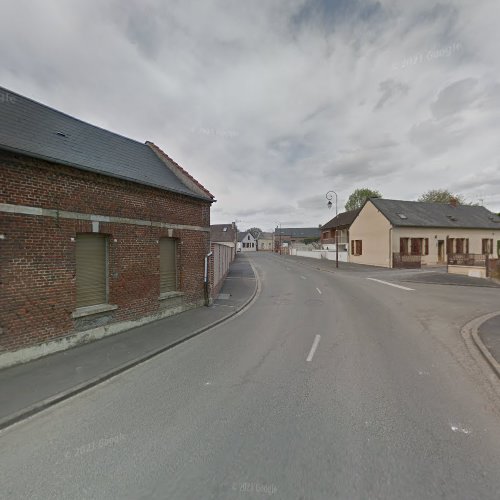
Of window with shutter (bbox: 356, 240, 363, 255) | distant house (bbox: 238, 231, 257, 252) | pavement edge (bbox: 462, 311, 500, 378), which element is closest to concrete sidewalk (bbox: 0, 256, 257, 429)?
pavement edge (bbox: 462, 311, 500, 378)

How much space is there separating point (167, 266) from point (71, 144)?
4574 millimetres

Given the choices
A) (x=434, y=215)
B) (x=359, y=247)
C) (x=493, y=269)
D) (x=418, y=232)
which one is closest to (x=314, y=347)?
(x=493, y=269)

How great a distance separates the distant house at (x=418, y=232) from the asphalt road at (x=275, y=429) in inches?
885

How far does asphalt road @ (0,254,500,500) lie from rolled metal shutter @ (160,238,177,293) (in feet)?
11.3

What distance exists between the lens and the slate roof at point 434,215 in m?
28.0

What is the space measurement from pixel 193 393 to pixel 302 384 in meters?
Answer: 1.83

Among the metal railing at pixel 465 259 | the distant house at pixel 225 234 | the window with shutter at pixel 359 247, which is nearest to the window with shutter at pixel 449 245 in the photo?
the metal railing at pixel 465 259

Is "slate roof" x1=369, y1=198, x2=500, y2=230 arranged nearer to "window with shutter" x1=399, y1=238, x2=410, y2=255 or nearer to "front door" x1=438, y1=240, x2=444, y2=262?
"window with shutter" x1=399, y1=238, x2=410, y2=255

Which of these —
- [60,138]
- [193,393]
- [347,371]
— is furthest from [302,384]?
[60,138]

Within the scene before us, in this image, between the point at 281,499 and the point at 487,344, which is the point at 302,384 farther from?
the point at 487,344

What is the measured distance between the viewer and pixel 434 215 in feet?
101

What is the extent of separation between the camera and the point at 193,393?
4.55 metres

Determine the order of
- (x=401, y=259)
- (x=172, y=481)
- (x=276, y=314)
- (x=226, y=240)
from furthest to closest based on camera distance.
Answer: (x=226, y=240)
(x=401, y=259)
(x=276, y=314)
(x=172, y=481)

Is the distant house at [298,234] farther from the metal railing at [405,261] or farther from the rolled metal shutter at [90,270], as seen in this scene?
the rolled metal shutter at [90,270]
